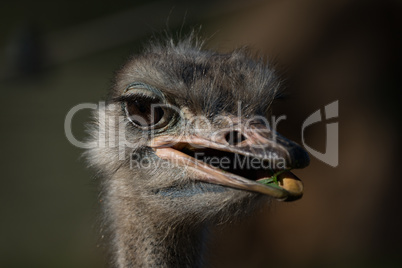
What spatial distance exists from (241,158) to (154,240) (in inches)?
25.2

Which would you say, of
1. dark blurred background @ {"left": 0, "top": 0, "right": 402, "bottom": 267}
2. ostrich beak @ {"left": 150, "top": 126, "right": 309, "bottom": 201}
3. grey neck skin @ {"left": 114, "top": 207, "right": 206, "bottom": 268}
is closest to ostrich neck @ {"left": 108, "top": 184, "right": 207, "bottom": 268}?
grey neck skin @ {"left": 114, "top": 207, "right": 206, "bottom": 268}

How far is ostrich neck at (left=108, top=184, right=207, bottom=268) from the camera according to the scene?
8.43 ft

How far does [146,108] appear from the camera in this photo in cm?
251

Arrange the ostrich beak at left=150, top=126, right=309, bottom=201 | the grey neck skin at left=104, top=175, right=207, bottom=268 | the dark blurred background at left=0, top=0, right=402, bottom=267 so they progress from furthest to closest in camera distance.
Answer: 1. the dark blurred background at left=0, top=0, right=402, bottom=267
2. the grey neck skin at left=104, top=175, right=207, bottom=268
3. the ostrich beak at left=150, top=126, right=309, bottom=201

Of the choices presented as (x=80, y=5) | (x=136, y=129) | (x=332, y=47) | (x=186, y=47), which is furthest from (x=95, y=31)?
(x=136, y=129)

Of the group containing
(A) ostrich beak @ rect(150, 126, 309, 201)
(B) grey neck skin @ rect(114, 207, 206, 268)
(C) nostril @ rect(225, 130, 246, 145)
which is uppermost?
(C) nostril @ rect(225, 130, 246, 145)

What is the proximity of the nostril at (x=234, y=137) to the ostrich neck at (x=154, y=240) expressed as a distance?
0.52 metres

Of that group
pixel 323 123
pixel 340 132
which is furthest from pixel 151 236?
pixel 340 132

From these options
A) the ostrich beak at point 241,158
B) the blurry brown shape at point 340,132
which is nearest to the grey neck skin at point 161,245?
the ostrich beak at point 241,158

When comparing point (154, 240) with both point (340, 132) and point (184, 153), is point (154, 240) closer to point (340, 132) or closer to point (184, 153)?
point (184, 153)

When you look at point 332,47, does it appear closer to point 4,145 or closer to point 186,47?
point 186,47

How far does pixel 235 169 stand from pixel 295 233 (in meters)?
3.96

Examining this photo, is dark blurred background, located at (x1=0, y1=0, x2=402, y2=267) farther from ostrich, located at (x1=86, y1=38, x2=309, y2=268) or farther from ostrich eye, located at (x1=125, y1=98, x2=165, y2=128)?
ostrich eye, located at (x1=125, y1=98, x2=165, y2=128)

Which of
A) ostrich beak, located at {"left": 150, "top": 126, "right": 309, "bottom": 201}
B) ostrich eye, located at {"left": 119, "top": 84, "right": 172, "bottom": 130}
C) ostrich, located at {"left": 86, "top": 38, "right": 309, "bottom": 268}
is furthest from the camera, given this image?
ostrich eye, located at {"left": 119, "top": 84, "right": 172, "bottom": 130}
